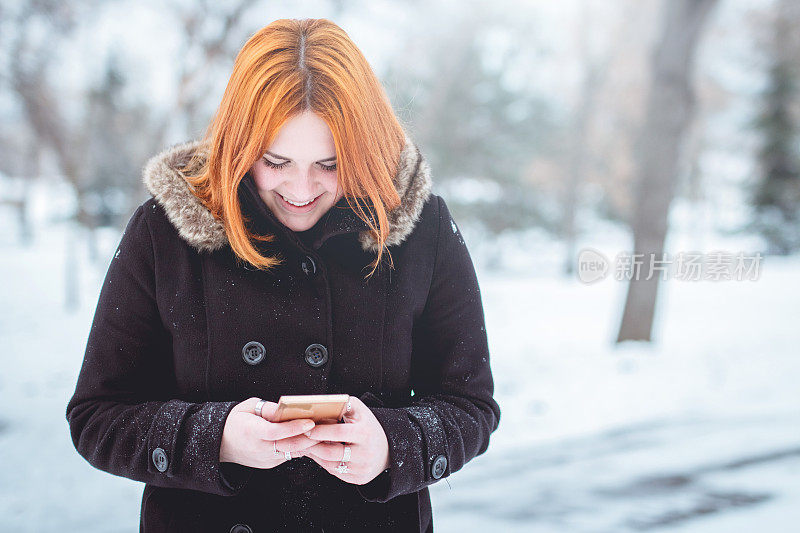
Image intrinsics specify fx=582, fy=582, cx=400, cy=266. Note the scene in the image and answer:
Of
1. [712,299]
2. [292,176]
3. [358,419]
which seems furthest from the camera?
[712,299]

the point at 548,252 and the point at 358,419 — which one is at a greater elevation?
the point at 548,252

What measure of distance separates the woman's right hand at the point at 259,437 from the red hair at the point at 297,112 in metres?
0.36

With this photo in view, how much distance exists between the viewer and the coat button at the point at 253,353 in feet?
4.58

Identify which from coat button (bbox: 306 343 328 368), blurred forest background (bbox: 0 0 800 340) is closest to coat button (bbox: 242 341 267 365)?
coat button (bbox: 306 343 328 368)

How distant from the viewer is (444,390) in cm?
151

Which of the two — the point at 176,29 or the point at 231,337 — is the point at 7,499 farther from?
the point at 176,29

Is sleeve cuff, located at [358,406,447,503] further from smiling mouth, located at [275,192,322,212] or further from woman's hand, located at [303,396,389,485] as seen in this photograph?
smiling mouth, located at [275,192,322,212]

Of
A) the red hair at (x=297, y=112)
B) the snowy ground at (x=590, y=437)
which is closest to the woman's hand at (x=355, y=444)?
the red hair at (x=297, y=112)

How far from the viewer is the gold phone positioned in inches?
44.7

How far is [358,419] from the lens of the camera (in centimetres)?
124

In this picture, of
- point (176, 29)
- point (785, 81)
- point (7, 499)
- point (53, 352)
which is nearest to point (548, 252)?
point (785, 81)

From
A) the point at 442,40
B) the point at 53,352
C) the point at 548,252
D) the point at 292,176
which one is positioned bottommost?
the point at 292,176

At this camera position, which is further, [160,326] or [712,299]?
[712,299]

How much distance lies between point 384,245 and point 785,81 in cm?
1710
